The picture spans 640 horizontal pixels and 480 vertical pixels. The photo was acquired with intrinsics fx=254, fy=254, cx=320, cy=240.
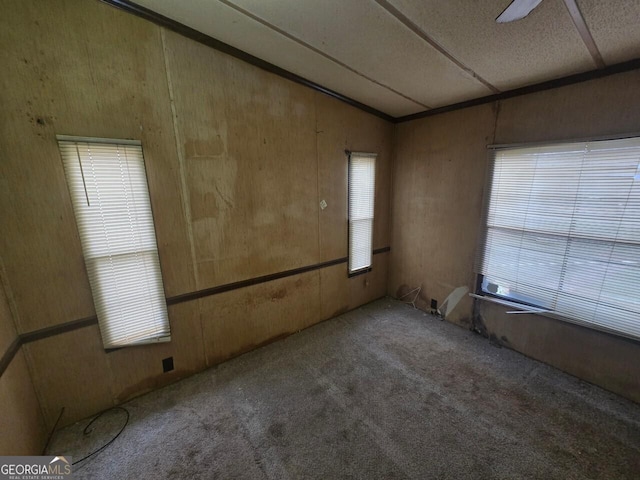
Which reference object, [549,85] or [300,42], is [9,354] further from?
[549,85]

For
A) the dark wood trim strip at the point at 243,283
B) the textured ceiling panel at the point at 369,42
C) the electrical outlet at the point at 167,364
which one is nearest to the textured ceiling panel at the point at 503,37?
the textured ceiling panel at the point at 369,42

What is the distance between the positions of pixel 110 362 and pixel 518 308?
378cm

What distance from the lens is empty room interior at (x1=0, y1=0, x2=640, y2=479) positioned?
162 centimetres

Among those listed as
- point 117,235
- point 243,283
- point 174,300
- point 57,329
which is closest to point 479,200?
point 243,283

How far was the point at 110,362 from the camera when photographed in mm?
2023

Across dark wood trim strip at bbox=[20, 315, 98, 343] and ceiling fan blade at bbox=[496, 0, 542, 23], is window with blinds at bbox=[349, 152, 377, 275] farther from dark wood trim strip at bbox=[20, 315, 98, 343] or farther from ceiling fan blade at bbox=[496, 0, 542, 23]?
dark wood trim strip at bbox=[20, 315, 98, 343]

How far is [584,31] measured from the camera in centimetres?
157

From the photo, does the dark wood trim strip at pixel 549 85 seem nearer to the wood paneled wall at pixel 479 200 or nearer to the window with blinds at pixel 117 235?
the wood paneled wall at pixel 479 200

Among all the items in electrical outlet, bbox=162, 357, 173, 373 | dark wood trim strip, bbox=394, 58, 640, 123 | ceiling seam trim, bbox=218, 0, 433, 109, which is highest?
ceiling seam trim, bbox=218, 0, 433, 109

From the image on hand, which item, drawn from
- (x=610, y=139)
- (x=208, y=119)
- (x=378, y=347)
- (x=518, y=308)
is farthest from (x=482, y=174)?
(x=208, y=119)

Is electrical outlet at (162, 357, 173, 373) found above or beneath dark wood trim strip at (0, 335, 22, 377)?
beneath

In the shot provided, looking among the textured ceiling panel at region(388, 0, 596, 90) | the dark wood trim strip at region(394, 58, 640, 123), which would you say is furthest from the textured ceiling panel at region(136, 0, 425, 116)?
the textured ceiling panel at region(388, 0, 596, 90)

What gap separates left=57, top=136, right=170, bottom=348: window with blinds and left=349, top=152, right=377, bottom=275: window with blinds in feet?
7.35

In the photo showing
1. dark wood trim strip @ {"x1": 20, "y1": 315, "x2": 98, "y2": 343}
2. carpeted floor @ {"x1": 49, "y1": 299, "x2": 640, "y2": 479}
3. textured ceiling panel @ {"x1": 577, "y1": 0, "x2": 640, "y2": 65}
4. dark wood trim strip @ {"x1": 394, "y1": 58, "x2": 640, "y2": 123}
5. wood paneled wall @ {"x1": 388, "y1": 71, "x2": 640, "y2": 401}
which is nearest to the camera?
textured ceiling panel @ {"x1": 577, "y1": 0, "x2": 640, "y2": 65}
